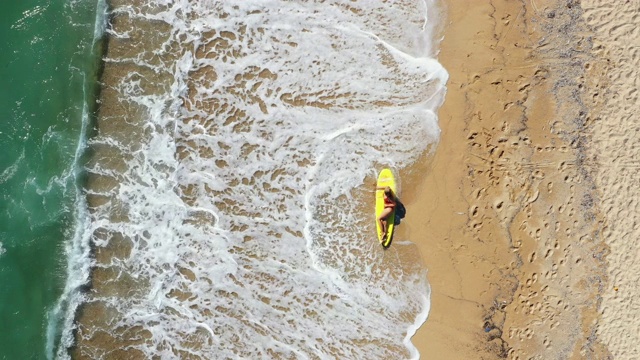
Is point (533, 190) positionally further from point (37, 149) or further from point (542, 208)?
point (37, 149)

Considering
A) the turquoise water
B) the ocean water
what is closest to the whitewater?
the ocean water

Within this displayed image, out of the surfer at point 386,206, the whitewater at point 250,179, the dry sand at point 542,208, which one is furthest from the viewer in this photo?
the whitewater at point 250,179

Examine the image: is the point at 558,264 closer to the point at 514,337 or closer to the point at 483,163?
the point at 514,337

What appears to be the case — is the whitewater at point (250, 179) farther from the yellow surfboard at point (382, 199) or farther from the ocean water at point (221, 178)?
the yellow surfboard at point (382, 199)

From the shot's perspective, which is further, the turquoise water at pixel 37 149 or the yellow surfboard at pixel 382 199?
the turquoise water at pixel 37 149

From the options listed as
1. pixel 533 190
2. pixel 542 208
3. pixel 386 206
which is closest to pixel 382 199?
pixel 386 206

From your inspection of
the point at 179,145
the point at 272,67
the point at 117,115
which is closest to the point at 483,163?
the point at 272,67

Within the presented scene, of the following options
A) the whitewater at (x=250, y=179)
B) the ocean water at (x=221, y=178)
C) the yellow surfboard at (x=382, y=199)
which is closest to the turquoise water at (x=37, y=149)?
the ocean water at (x=221, y=178)
